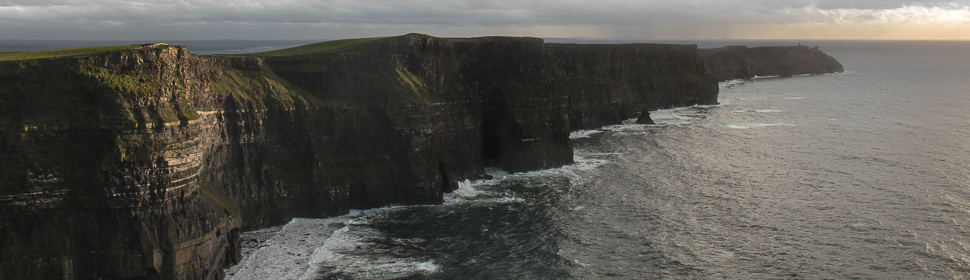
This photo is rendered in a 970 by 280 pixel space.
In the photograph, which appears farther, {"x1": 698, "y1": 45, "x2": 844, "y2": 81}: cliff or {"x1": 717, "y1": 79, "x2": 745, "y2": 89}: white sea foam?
{"x1": 698, "y1": 45, "x2": 844, "y2": 81}: cliff

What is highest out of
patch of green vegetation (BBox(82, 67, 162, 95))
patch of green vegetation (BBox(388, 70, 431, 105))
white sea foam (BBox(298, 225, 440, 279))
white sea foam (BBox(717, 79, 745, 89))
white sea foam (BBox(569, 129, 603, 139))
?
patch of green vegetation (BBox(82, 67, 162, 95))

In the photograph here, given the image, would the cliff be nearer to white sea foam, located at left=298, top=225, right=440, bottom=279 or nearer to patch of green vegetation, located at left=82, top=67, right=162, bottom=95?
white sea foam, located at left=298, top=225, right=440, bottom=279

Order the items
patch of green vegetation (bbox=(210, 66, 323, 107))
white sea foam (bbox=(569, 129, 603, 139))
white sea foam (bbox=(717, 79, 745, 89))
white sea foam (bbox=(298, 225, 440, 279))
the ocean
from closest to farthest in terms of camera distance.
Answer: white sea foam (bbox=(298, 225, 440, 279)), the ocean, patch of green vegetation (bbox=(210, 66, 323, 107)), white sea foam (bbox=(569, 129, 603, 139)), white sea foam (bbox=(717, 79, 745, 89))

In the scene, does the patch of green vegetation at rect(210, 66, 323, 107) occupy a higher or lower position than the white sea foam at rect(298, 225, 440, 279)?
higher

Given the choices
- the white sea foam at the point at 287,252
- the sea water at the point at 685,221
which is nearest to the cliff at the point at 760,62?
the sea water at the point at 685,221

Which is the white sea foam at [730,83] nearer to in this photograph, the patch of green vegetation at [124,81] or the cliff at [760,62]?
the cliff at [760,62]

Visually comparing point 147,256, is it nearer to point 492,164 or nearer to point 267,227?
→ point 267,227

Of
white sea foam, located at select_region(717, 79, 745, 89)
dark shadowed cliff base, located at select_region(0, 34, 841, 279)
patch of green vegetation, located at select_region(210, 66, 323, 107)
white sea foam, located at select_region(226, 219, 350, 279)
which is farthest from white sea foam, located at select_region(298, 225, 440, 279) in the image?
white sea foam, located at select_region(717, 79, 745, 89)
